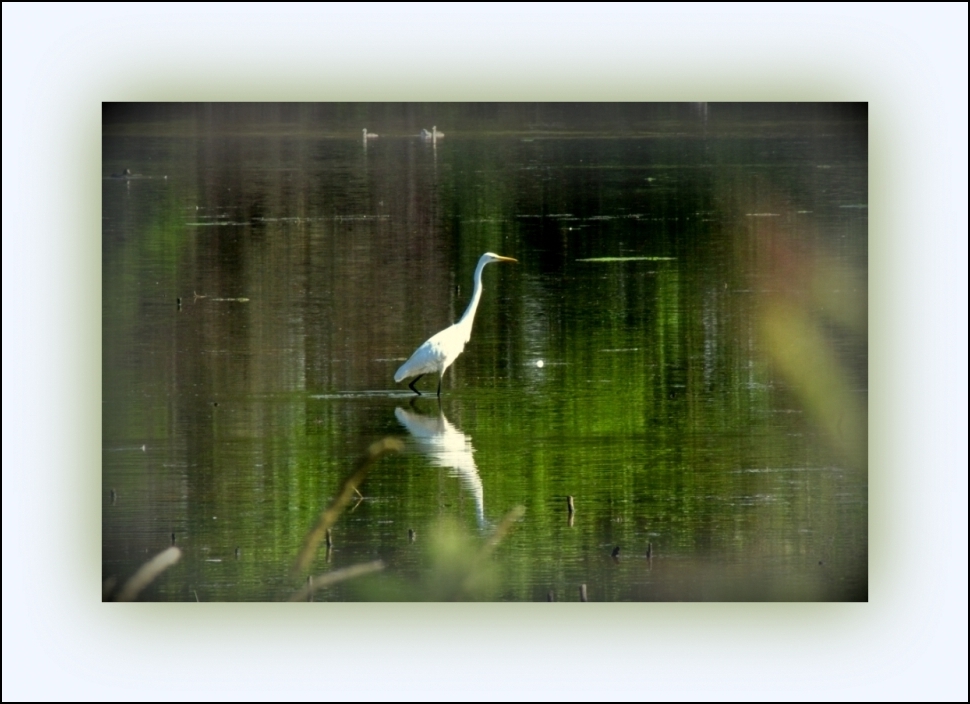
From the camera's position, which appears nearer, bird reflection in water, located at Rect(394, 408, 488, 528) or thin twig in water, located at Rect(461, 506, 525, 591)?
thin twig in water, located at Rect(461, 506, 525, 591)

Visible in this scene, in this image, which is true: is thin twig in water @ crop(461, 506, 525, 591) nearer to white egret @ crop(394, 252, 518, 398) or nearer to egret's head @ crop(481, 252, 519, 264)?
white egret @ crop(394, 252, 518, 398)

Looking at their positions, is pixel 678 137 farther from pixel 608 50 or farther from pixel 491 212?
pixel 491 212

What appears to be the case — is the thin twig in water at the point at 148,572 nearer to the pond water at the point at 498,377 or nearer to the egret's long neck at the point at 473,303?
the pond water at the point at 498,377

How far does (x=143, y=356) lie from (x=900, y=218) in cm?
218

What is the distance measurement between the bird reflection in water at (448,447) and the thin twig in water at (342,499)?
8cm

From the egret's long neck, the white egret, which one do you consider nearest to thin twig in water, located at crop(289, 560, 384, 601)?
the white egret

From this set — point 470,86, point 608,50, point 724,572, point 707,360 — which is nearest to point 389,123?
point 470,86

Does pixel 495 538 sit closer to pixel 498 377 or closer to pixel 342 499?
pixel 342 499

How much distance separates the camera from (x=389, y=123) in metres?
6.38

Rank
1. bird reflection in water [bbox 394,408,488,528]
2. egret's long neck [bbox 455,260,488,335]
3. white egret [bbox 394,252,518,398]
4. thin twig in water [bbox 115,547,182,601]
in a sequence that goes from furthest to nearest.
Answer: egret's long neck [bbox 455,260,488,335]
white egret [bbox 394,252,518,398]
bird reflection in water [bbox 394,408,488,528]
thin twig in water [bbox 115,547,182,601]

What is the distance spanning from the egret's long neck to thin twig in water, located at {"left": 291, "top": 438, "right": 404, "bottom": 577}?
55 centimetres

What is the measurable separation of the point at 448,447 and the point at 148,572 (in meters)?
0.97

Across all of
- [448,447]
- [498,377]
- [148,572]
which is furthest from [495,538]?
[148,572]

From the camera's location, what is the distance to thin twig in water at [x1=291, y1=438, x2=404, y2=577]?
6.40m
